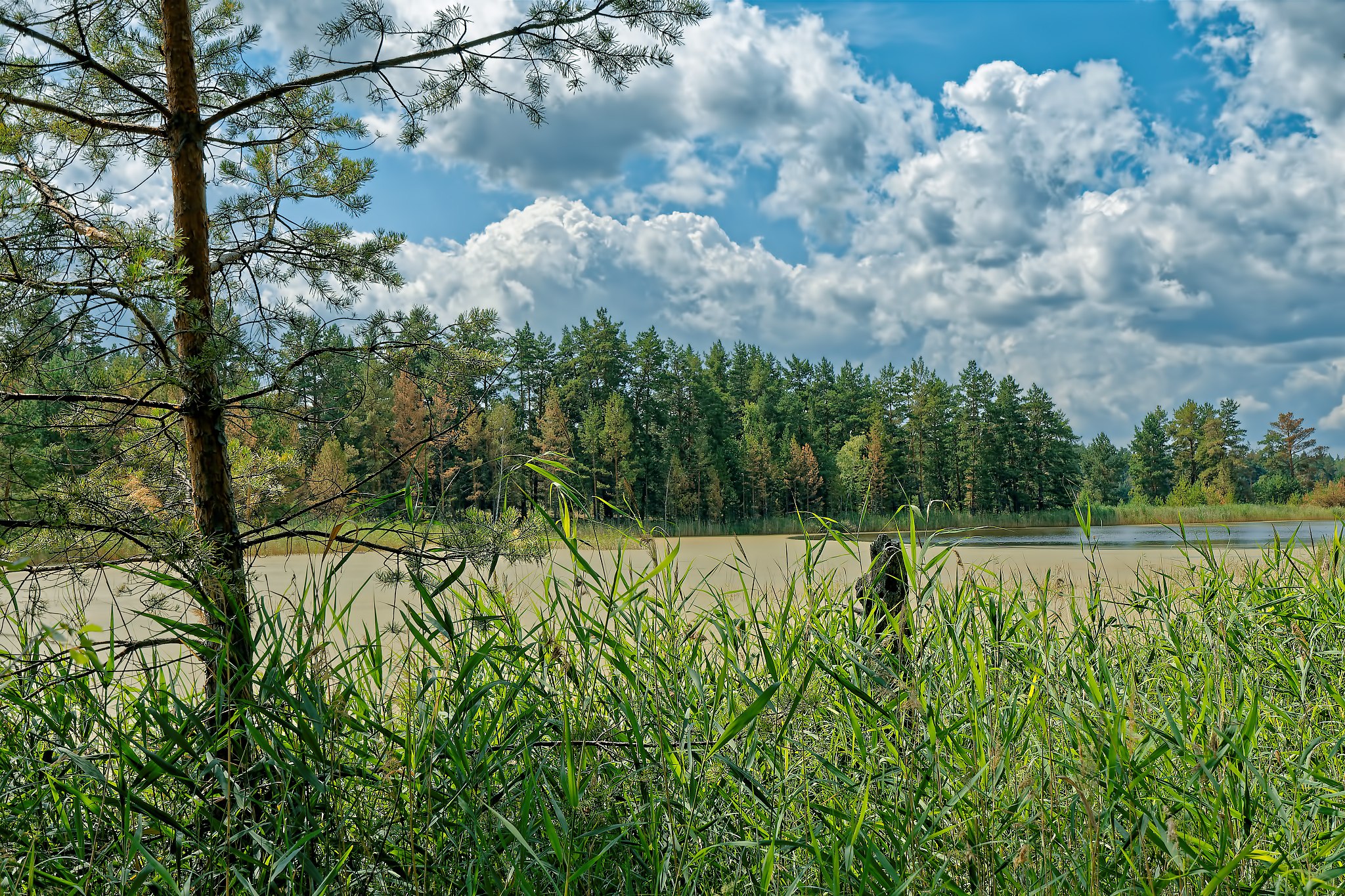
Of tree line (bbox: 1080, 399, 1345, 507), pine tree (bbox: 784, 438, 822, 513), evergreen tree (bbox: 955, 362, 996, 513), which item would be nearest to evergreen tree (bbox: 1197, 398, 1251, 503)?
tree line (bbox: 1080, 399, 1345, 507)

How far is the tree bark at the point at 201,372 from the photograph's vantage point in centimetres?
200

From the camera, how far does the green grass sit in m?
1.52

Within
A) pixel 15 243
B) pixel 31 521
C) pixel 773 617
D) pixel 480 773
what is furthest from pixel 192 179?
pixel 773 617

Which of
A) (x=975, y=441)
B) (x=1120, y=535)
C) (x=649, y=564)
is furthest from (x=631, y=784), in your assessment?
(x=975, y=441)

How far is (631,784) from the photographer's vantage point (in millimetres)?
1824

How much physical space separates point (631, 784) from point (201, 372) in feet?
6.03

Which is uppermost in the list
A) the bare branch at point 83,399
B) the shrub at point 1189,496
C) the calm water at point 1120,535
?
the bare branch at point 83,399

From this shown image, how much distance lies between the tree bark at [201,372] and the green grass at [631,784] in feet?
0.90

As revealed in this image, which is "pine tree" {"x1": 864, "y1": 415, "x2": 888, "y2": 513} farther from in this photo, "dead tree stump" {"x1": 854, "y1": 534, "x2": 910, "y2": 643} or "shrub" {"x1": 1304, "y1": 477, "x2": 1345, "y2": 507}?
"dead tree stump" {"x1": 854, "y1": 534, "x2": 910, "y2": 643}

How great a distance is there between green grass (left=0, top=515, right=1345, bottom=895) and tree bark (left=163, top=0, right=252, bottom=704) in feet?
0.90

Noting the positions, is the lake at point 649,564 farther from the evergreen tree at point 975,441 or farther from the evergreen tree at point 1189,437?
the evergreen tree at point 1189,437

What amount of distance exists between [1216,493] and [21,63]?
55.1 m

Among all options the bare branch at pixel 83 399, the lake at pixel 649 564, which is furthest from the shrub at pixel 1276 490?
the bare branch at pixel 83 399

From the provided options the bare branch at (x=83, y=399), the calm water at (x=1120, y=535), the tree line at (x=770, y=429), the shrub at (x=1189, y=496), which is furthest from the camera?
the shrub at (x=1189, y=496)
